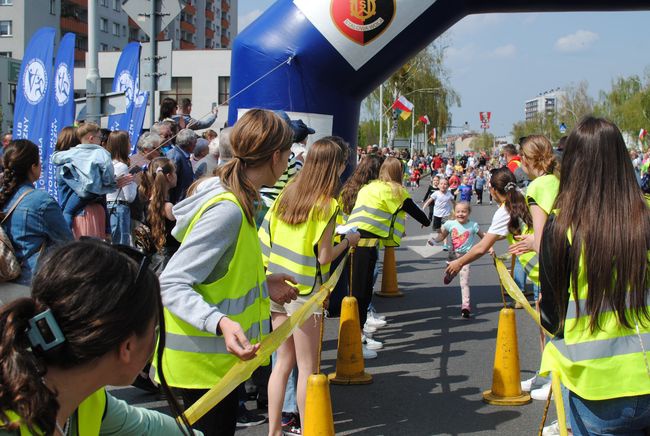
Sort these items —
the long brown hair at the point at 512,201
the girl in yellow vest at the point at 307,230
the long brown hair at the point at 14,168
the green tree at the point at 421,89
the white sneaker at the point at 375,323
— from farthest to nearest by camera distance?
the green tree at the point at 421,89 < the white sneaker at the point at 375,323 < the long brown hair at the point at 512,201 < the girl in yellow vest at the point at 307,230 < the long brown hair at the point at 14,168

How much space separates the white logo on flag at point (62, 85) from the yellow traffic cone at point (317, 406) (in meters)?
6.25

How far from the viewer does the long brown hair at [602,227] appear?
2.71m

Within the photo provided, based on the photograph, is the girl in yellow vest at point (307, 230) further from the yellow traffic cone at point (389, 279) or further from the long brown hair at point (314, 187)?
the yellow traffic cone at point (389, 279)

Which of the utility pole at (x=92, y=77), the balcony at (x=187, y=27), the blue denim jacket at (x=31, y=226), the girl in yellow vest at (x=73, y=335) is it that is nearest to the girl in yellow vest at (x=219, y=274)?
the girl in yellow vest at (x=73, y=335)

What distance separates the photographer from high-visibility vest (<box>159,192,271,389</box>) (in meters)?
3.10

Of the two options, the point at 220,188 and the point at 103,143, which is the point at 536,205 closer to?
the point at 220,188

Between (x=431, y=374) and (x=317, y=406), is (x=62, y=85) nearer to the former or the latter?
(x=431, y=374)

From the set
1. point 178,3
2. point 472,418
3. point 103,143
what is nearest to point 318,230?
point 472,418

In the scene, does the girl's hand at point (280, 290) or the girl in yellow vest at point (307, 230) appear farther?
the girl in yellow vest at point (307, 230)

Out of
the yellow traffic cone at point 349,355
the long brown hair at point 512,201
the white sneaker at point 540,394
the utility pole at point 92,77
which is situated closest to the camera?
the white sneaker at point 540,394

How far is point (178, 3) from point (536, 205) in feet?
25.2

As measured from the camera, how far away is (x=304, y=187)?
5.04 metres

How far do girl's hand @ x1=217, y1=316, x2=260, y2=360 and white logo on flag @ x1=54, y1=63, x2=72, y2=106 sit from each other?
7.31 metres

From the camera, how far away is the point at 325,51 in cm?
803
